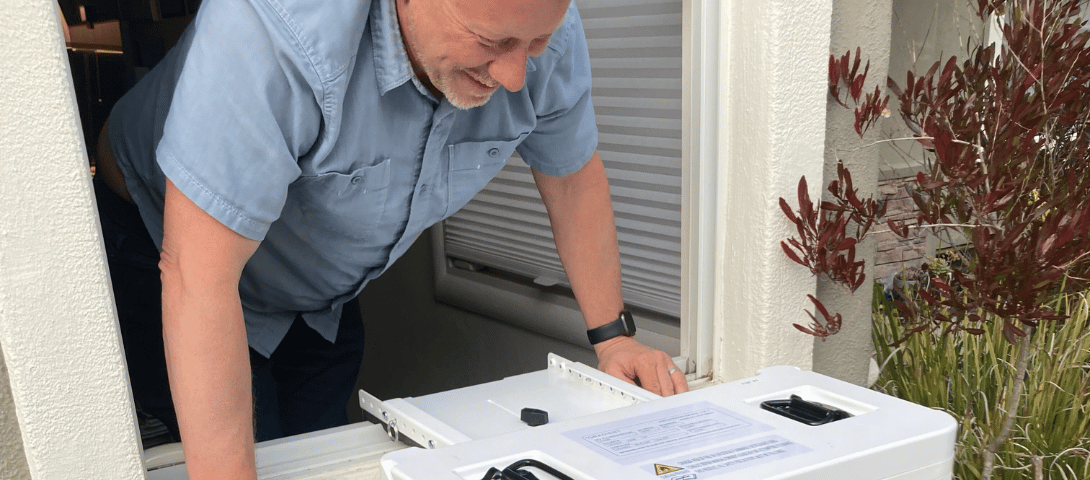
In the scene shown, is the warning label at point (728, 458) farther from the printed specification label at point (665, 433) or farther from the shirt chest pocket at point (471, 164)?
the shirt chest pocket at point (471, 164)

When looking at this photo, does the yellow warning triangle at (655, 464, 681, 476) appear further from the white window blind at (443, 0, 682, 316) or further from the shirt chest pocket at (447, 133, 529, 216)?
the white window blind at (443, 0, 682, 316)

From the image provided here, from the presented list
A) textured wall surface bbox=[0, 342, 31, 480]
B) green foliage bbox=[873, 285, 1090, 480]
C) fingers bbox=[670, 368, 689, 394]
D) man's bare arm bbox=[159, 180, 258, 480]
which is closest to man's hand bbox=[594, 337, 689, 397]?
fingers bbox=[670, 368, 689, 394]

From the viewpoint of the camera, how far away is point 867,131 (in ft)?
6.57

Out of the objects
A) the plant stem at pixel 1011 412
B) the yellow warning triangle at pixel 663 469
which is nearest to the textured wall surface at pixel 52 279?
the yellow warning triangle at pixel 663 469

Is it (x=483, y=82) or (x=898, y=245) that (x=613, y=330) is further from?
(x=898, y=245)

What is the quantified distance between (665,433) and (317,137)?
2.43ft

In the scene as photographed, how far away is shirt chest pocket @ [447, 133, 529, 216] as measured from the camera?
65.6 inches

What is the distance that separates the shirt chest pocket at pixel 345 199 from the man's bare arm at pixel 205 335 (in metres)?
0.23

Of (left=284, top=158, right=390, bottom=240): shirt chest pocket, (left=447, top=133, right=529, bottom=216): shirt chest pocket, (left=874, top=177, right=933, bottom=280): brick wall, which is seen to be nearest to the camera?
(left=284, top=158, right=390, bottom=240): shirt chest pocket

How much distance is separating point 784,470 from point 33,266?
1.04 meters

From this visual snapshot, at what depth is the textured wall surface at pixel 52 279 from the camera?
109 centimetres

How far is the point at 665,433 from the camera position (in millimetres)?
1170

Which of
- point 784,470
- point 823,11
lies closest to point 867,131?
point 823,11

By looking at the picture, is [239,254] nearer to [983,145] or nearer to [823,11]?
[823,11]
